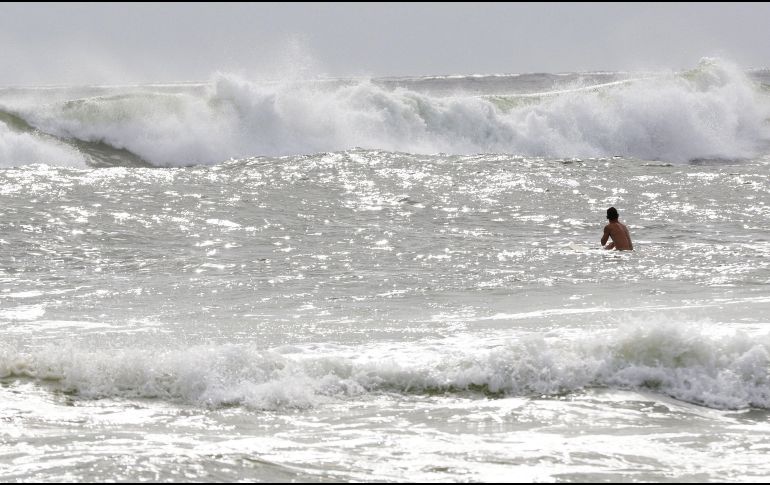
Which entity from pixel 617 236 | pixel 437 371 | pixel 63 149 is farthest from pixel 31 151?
pixel 437 371

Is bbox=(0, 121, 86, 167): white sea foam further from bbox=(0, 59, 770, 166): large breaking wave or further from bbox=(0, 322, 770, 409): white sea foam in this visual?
bbox=(0, 322, 770, 409): white sea foam

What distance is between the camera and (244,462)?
228 inches

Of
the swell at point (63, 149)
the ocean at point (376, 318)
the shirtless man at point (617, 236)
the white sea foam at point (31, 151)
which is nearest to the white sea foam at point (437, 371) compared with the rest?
the ocean at point (376, 318)

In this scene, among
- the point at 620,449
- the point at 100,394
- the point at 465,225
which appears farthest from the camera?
the point at 465,225

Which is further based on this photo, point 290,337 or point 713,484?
point 290,337

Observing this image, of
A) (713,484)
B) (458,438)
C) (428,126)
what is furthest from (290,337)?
(428,126)

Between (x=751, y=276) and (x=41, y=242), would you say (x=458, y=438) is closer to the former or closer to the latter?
(x=751, y=276)

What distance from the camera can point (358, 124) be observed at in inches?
1043

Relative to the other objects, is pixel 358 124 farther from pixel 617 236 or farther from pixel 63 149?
pixel 617 236

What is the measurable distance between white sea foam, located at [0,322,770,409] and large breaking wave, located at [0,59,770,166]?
49.9 feet

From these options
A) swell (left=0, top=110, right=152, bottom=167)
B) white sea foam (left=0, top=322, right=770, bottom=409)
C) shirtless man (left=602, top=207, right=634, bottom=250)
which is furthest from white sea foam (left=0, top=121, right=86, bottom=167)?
white sea foam (left=0, top=322, right=770, bottom=409)

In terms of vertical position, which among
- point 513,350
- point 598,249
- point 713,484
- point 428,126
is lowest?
point 713,484

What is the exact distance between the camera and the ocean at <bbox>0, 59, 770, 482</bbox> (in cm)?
617

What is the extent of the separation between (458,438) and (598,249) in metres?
7.42
